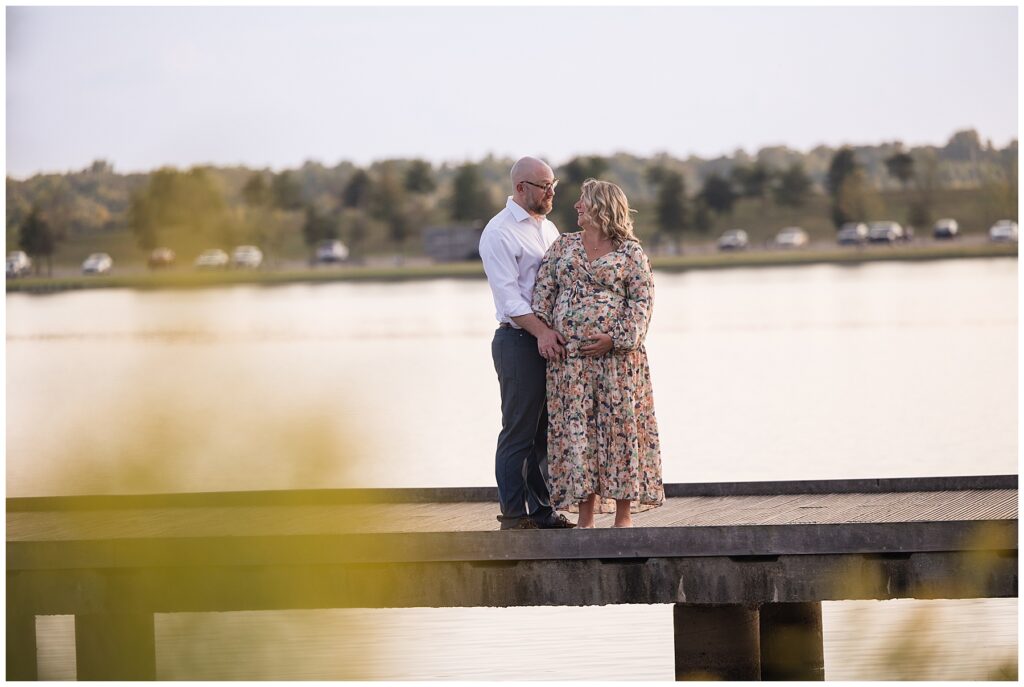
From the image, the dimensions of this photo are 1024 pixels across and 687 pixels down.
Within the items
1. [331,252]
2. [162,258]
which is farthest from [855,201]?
[162,258]

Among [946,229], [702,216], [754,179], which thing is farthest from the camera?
[754,179]

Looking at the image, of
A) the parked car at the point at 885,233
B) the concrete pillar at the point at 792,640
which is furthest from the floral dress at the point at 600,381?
the parked car at the point at 885,233

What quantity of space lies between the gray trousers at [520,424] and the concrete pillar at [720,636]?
2.45 feet

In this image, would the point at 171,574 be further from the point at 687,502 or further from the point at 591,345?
the point at 687,502

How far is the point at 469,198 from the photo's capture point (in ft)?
332

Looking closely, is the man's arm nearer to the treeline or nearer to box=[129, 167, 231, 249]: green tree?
box=[129, 167, 231, 249]: green tree

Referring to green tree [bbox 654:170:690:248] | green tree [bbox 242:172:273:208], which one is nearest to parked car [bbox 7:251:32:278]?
green tree [bbox 242:172:273:208]

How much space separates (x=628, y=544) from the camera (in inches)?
212

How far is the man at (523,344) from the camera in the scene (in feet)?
17.7

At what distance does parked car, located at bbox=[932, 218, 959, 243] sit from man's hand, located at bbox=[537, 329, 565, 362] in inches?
3301

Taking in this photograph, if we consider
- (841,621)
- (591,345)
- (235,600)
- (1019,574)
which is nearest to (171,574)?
(235,600)

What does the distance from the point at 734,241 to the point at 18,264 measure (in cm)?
9271

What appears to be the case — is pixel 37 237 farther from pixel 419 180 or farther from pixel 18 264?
pixel 419 180

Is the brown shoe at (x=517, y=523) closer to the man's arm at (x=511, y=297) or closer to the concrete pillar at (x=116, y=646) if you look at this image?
the man's arm at (x=511, y=297)
